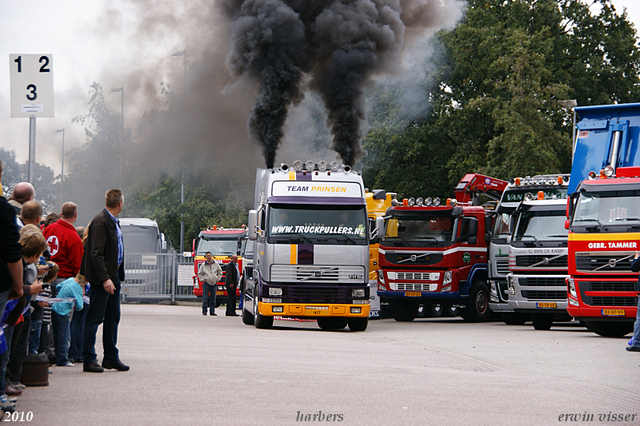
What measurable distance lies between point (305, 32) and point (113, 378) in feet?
65.9

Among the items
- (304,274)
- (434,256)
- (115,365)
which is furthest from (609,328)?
(115,365)

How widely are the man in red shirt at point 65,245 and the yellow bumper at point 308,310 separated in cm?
774

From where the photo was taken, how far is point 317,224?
1758 cm

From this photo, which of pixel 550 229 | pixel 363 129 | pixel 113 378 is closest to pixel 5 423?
pixel 113 378

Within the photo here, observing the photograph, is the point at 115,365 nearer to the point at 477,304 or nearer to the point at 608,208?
the point at 608,208

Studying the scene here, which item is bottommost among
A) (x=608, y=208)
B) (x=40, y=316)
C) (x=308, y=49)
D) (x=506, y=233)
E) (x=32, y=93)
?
(x=40, y=316)

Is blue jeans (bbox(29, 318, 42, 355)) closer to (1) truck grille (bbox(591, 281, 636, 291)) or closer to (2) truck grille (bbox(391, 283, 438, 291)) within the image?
(1) truck grille (bbox(591, 281, 636, 291))

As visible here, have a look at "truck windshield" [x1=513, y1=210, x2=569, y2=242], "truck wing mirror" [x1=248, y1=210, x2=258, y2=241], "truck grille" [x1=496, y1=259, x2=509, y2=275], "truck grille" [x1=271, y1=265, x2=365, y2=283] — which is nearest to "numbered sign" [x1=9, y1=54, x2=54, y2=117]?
"truck grille" [x1=271, y1=265, x2=365, y2=283]

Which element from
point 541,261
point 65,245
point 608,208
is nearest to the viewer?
point 65,245

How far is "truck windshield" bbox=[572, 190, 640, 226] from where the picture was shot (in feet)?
51.3

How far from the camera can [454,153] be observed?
4375 cm

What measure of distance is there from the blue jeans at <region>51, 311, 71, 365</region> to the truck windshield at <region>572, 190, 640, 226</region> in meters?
9.93

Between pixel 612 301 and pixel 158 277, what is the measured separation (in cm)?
2313

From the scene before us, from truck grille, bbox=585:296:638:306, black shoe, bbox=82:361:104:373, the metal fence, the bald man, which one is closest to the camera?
the bald man
